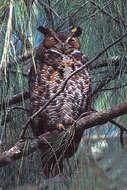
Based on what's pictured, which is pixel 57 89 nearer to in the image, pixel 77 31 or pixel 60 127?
pixel 60 127

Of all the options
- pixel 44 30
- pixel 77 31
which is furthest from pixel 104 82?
pixel 44 30

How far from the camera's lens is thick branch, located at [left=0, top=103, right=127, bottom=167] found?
1.31 meters

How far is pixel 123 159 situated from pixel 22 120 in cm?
51

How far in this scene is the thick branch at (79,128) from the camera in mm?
1307

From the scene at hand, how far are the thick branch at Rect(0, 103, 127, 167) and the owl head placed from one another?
546 mm

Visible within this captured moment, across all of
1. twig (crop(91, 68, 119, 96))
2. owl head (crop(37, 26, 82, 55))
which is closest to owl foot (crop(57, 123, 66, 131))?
twig (crop(91, 68, 119, 96))

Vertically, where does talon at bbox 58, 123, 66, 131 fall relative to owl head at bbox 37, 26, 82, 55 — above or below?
below

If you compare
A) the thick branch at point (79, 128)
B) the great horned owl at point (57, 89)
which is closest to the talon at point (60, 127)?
the great horned owl at point (57, 89)

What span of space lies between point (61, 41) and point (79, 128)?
2.28 ft

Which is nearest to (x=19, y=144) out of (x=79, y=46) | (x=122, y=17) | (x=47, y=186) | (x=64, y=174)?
(x=47, y=186)

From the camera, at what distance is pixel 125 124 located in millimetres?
1652

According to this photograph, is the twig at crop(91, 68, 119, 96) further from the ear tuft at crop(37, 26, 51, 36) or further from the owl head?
the ear tuft at crop(37, 26, 51, 36)

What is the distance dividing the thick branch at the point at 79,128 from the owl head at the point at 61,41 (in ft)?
1.79

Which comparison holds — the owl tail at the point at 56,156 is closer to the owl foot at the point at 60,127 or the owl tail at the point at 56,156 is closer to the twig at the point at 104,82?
the owl foot at the point at 60,127
